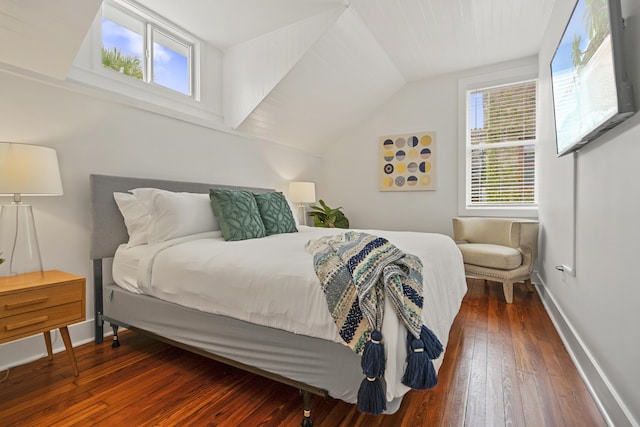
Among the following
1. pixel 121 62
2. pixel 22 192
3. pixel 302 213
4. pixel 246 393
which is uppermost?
pixel 121 62

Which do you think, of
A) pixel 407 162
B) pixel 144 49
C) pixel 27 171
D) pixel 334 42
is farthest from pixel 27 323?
pixel 407 162

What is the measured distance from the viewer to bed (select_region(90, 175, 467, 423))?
1312 mm

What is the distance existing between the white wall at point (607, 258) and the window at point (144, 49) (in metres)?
3.18

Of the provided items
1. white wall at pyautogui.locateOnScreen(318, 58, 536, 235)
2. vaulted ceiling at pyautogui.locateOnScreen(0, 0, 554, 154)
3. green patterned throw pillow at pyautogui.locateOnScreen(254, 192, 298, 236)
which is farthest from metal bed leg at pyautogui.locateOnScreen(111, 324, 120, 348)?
white wall at pyautogui.locateOnScreen(318, 58, 536, 235)

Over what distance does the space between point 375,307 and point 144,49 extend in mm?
2995

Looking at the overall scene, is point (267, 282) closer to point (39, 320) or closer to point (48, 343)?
point (39, 320)

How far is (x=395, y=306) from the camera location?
117 cm

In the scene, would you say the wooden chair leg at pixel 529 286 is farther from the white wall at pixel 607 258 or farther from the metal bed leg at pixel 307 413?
the metal bed leg at pixel 307 413

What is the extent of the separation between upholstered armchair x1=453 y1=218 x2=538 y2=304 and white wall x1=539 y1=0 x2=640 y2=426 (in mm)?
577

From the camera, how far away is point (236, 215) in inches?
91.2

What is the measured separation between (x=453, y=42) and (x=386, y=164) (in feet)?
5.71

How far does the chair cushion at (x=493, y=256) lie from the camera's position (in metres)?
3.04

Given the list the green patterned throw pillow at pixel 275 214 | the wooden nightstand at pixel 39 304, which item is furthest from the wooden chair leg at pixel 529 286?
the wooden nightstand at pixel 39 304

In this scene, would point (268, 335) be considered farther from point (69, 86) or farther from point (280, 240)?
point (69, 86)
